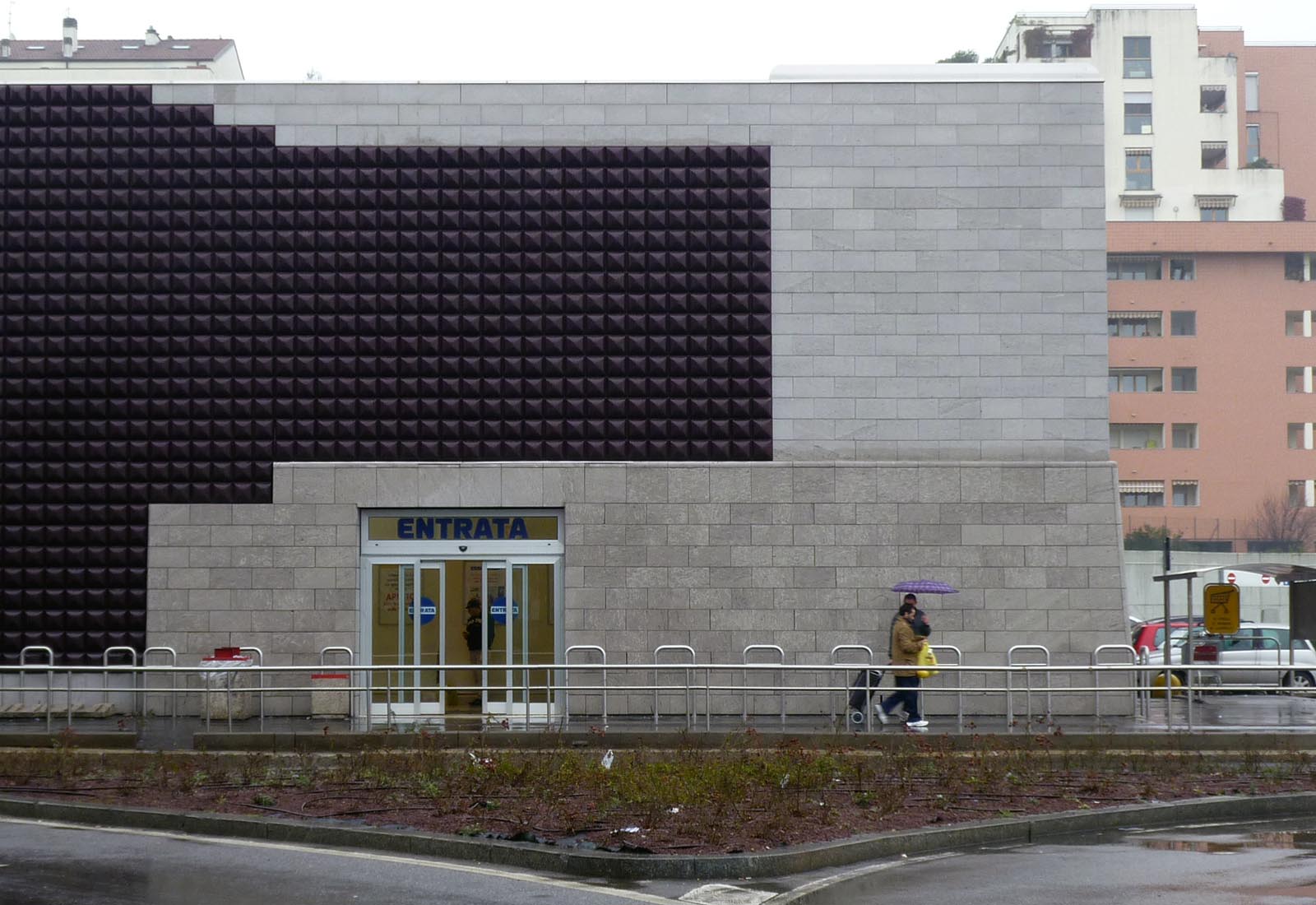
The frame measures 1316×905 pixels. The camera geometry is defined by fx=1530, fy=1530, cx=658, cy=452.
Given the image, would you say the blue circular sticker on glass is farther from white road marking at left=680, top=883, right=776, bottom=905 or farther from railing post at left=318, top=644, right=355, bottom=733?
white road marking at left=680, top=883, right=776, bottom=905

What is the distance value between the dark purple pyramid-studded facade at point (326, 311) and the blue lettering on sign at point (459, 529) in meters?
1.03

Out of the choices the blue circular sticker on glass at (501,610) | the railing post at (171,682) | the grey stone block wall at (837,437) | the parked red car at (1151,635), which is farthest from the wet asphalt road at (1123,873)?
the parked red car at (1151,635)

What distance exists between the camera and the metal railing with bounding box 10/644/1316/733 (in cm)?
1960

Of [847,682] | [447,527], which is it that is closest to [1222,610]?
[847,682]

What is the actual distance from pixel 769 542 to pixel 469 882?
14.2m

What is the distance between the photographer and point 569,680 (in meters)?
23.7

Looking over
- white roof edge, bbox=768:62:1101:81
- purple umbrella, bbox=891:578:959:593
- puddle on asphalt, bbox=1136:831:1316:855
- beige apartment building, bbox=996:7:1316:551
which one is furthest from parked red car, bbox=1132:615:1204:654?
beige apartment building, bbox=996:7:1316:551

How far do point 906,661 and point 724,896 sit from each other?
11.3m

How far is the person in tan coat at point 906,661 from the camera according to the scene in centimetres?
1992

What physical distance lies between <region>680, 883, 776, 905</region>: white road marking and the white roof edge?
684 inches

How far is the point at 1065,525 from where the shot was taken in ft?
78.8

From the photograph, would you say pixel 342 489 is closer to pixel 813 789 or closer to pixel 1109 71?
pixel 813 789

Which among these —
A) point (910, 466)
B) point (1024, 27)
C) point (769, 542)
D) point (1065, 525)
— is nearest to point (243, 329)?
point (769, 542)

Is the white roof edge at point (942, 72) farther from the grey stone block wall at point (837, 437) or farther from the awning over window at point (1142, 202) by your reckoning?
the awning over window at point (1142, 202)
